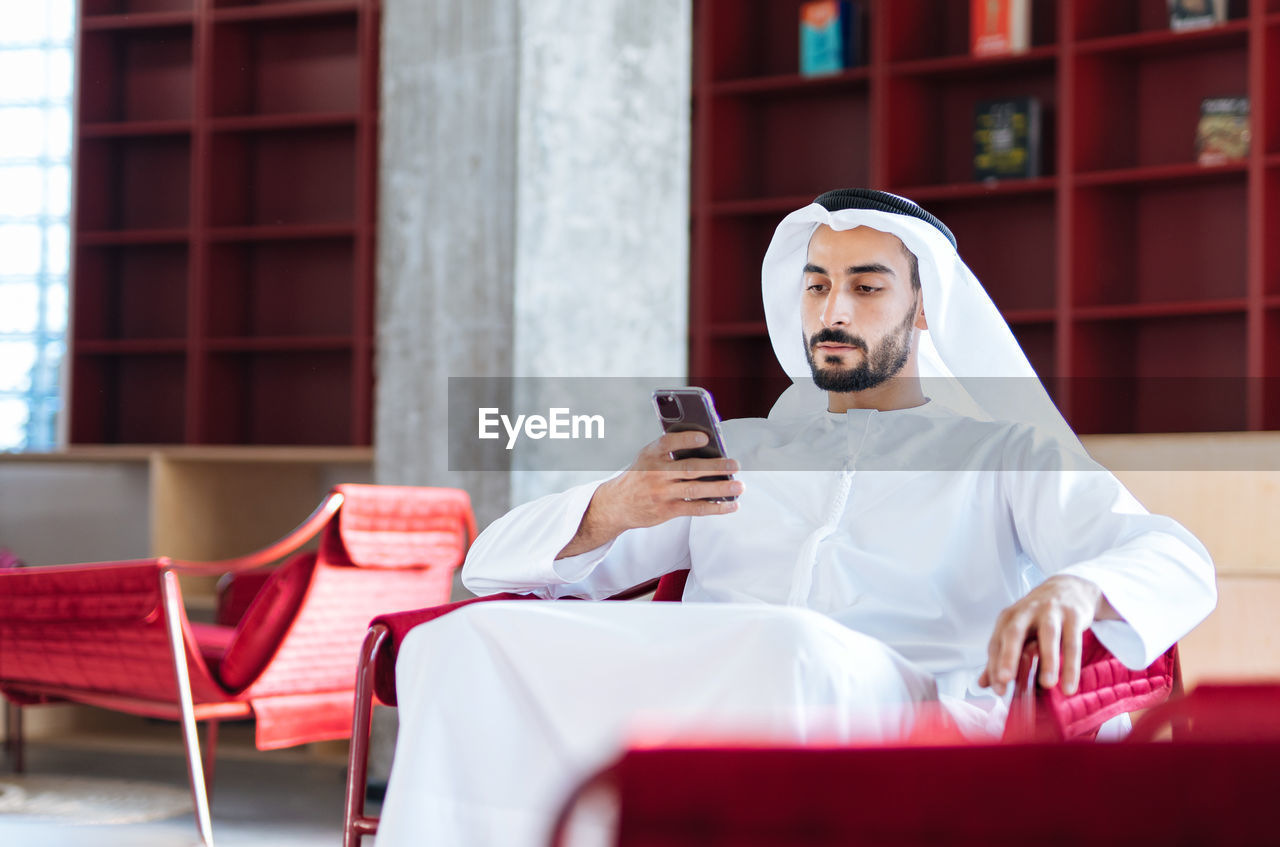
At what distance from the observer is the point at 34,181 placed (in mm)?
6395

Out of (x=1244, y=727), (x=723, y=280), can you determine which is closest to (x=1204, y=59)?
(x=723, y=280)

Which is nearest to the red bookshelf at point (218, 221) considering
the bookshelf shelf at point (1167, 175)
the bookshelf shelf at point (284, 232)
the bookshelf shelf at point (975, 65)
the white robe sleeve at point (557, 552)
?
the bookshelf shelf at point (284, 232)

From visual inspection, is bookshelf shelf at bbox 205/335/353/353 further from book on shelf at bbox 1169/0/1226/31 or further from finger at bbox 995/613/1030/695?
finger at bbox 995/613/1030/695

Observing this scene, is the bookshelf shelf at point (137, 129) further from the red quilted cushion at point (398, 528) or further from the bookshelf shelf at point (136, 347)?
the red quilted cushion at point (398, 528)

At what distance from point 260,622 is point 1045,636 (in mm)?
2257

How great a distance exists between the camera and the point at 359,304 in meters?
5.53

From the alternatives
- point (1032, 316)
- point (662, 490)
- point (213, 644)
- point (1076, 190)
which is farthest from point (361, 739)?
point (1076, 190)

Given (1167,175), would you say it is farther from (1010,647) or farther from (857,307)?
(1010,647)

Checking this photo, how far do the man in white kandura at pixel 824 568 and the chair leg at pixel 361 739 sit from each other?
0.71ft

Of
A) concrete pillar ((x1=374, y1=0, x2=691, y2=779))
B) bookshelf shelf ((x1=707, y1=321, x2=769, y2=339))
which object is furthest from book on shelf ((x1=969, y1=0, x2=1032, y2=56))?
concrete pillar ((x1=374, y1=0, x2=691, y2=779))

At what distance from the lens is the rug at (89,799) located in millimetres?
3545

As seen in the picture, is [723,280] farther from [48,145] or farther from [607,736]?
[607,736]

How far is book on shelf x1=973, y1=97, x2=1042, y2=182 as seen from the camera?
4.72 metres

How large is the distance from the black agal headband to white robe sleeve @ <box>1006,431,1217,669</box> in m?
0.38
